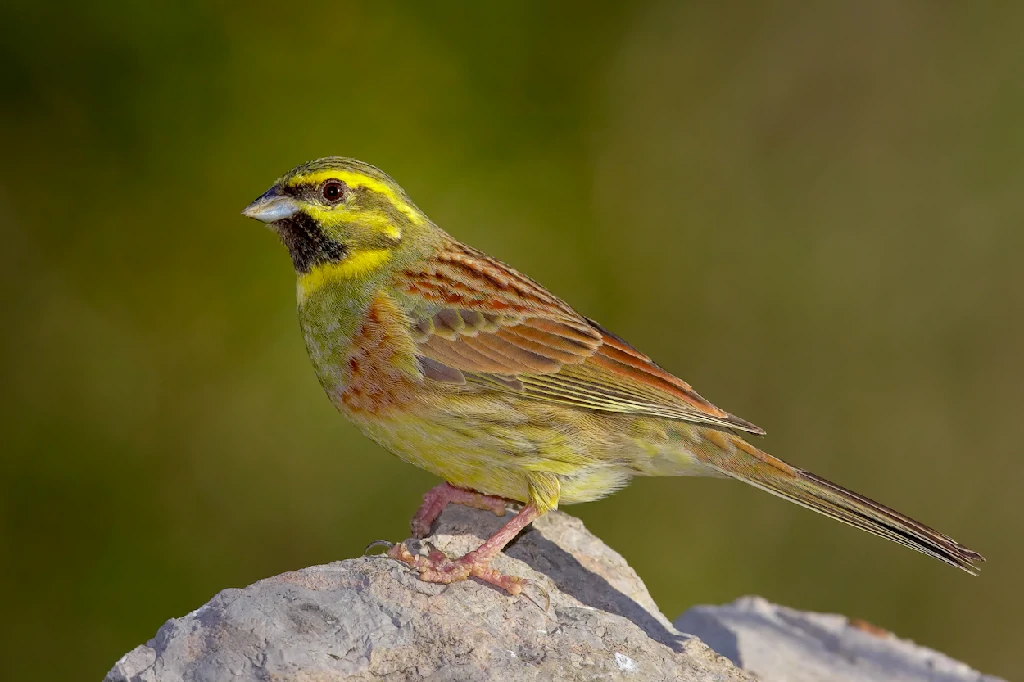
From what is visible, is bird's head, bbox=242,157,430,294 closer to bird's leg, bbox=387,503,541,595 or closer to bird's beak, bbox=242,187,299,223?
bird's beak, bbox=242,187,299,223

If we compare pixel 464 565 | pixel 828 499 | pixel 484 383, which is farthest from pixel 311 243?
pixel 828 499

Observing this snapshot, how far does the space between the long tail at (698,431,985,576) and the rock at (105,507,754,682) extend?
0.78 meters

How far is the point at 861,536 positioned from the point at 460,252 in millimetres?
4437

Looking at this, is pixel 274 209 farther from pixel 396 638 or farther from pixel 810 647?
pixel 810 647

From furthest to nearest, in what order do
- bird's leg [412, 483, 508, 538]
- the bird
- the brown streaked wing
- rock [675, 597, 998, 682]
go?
rock [675, 597, 998, 682]
bird's leg [412, 483, 508, 538]
the brown streaked wing
the bird

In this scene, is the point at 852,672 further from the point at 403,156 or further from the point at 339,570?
the point at 403,156

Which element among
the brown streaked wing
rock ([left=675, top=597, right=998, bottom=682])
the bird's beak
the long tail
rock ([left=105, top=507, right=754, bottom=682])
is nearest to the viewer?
rock ([left=105, top=507, right=754, bottom=682])

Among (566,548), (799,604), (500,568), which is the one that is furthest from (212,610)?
(799,604)

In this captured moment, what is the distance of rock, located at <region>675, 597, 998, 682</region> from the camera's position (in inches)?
258

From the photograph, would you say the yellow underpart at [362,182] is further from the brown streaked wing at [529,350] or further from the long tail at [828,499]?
the long tail at [828,499]

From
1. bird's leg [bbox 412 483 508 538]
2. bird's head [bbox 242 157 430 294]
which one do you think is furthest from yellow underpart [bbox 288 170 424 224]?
bird's leg [bbox 412 483 508 538]

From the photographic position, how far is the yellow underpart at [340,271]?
19.9 ft

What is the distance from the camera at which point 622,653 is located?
198 inches

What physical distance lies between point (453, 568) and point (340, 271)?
1598 mm
